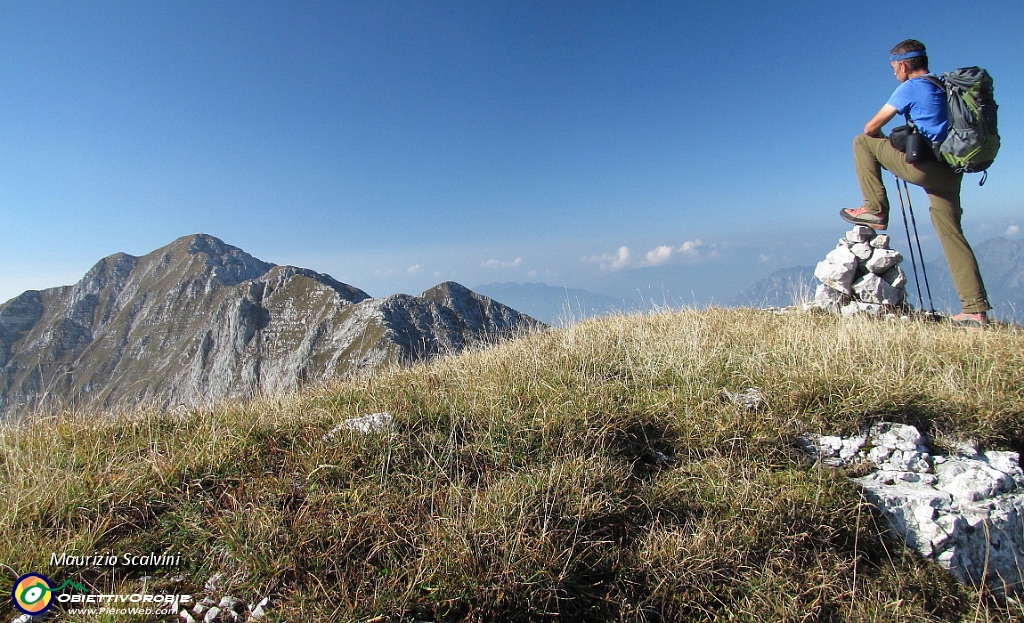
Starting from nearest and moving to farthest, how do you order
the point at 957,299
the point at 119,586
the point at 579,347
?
the point at 119,586 → the point at 579,347 → the point at 957,299

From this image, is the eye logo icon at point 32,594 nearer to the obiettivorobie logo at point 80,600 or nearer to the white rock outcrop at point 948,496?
the obiettivorobie logo at point 80,600

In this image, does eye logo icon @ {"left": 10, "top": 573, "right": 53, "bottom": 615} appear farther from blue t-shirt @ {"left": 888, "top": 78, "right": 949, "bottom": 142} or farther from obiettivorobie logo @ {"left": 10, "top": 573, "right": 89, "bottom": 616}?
blue t-shirt @ {"left": 888, "top": 78, "right": 949, "bottom": 142}

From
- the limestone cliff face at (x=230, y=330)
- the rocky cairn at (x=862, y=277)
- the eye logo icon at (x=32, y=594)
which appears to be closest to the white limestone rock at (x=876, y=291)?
the rocky cairn at (x=862, y=277)

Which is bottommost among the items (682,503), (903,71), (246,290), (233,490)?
(682,503)

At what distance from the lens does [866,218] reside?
966 cm

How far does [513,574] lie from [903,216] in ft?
36.8

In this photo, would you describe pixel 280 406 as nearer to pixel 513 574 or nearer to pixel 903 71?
pixel 513 574

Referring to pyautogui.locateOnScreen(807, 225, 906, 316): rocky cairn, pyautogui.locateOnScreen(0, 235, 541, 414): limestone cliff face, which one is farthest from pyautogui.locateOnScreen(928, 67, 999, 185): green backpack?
pyautogui.locateOnScreen(0, 235, 541, 414): limestone cliff face

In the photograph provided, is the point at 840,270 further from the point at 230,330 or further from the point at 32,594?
the point at 230,330

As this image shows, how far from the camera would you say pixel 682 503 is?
13.3 feet

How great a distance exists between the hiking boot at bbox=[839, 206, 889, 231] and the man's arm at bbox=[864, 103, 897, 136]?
1.59m

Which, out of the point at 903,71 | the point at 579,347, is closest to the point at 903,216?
the point at 903,71

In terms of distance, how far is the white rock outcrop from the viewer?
12.6 feet

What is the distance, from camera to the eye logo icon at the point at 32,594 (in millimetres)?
2996
